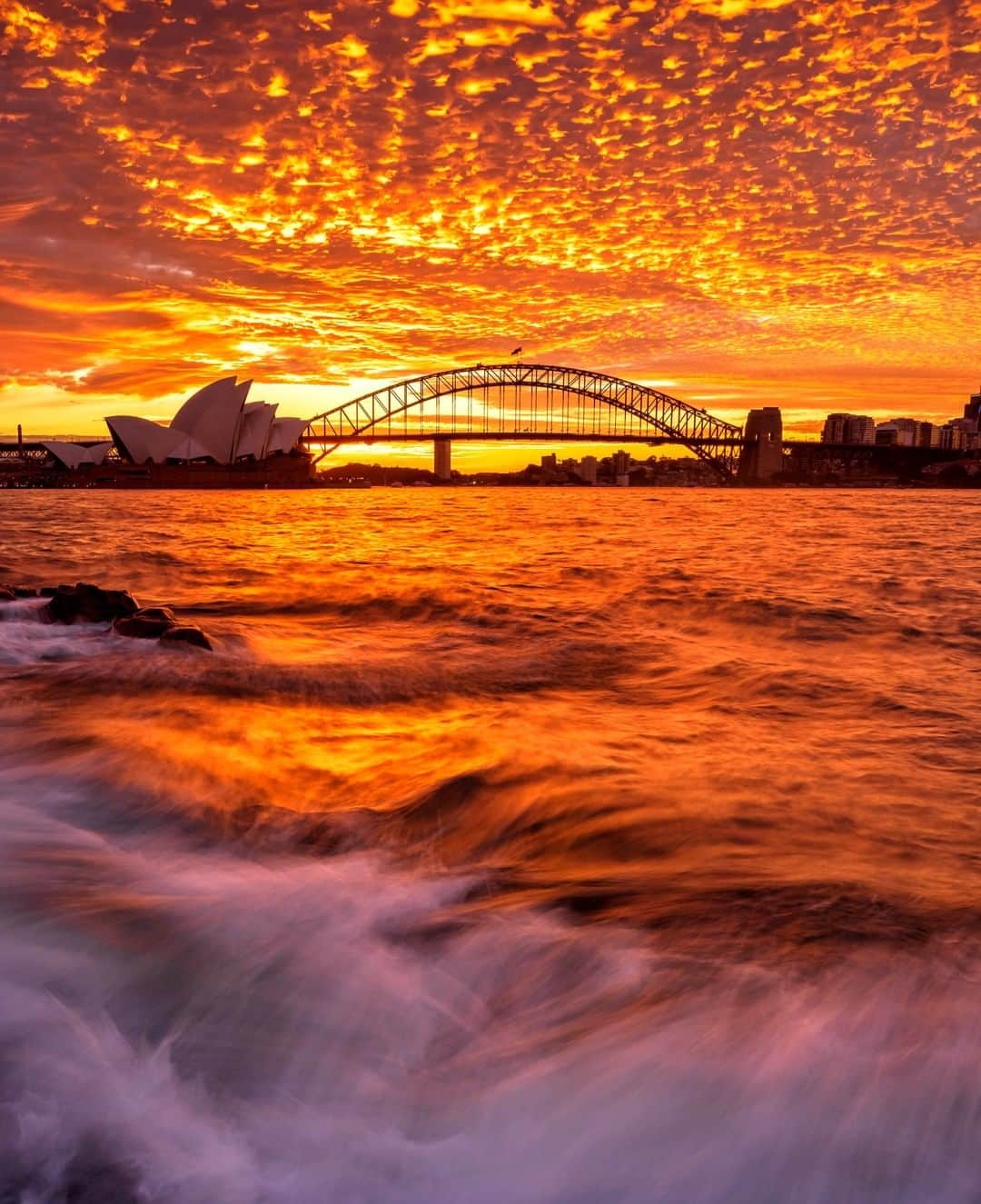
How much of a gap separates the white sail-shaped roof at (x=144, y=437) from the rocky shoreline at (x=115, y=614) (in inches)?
2608

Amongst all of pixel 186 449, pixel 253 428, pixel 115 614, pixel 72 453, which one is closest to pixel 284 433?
pixel 253 428

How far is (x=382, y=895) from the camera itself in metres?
3.11

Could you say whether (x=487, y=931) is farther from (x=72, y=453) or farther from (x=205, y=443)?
(x=72, y=453)

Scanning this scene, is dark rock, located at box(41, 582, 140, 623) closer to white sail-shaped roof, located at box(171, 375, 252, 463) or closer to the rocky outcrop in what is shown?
the rocky outcrop

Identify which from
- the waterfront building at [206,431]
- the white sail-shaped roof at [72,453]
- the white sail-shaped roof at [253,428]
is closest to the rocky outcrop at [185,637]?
the waterfront building at [206,431]

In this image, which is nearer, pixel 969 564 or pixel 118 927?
pixel 118 927

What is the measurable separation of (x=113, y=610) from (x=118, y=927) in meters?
7.60

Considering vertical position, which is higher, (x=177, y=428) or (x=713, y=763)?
(x=177, y=428)

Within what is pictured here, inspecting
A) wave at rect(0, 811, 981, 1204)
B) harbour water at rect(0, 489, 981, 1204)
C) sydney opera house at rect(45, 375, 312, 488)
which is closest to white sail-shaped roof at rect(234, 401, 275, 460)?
sydney opera house at rect(45, 375, 312, 488)

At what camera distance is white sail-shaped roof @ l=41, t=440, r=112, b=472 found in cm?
8494

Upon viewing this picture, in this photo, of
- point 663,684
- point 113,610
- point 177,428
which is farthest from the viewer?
point 177,428

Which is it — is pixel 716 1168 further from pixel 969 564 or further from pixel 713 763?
pixel 969 564

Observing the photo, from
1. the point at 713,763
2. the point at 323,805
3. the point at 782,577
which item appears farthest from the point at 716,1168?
the point at 782,577

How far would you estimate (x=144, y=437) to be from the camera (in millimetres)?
72438
